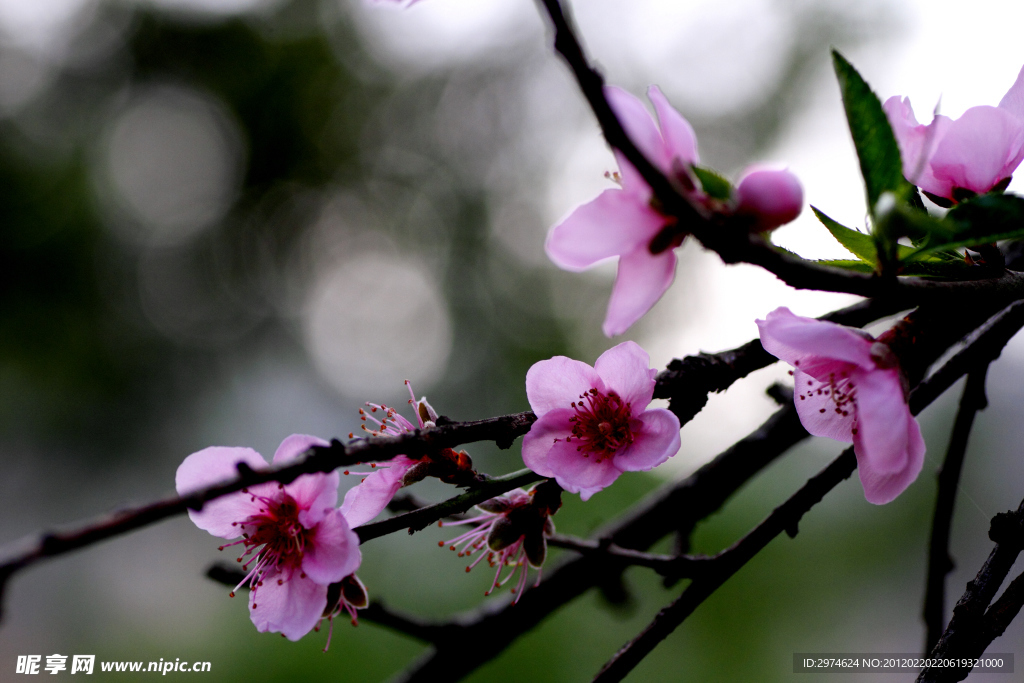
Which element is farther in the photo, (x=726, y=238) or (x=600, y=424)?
(x=600, y=424)

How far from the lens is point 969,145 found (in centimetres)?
58

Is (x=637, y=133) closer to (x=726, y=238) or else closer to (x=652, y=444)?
(x=726, y=238)

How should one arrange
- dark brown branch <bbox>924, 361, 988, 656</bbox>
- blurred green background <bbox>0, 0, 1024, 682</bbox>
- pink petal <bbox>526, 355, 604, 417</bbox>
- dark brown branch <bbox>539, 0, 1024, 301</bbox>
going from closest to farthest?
1. dark brown branch <bbox>539, 0, 1024, 301</bbox>
2. pink petal <bbox>526, 355, 604, 417</bbox>
3. dark brown branch <bbox>924, 361, 988, 656</bbox>
4. blurred green background <bbox>0, 0, 1024, 682</bbox>

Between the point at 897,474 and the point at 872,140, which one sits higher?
the point at 872,140

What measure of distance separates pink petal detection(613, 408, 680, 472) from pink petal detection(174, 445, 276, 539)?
11.4 inches

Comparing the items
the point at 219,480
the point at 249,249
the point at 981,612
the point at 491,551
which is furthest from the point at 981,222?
the point at 249,249

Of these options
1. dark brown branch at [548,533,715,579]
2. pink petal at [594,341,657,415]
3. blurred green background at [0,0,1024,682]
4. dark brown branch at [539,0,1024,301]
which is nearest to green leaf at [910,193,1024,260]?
dark brown branch at [539,0,1024,301]

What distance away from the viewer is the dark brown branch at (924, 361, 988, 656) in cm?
84

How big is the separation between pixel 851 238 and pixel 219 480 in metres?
0.53

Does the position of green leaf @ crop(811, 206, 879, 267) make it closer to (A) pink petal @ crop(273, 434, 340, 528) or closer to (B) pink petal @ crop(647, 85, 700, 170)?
(B) pink petal @ crop(647, 85, 700, 170)

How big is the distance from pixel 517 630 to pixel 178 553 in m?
4.59

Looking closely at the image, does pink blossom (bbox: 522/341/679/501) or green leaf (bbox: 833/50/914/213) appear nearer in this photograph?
green leaf (bbox: 833/50/914/213)

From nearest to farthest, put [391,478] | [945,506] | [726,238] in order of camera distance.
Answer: [726,238] → [391,478] → [945,506]

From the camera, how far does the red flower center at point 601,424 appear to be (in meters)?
0.57
